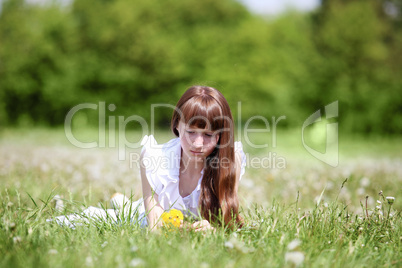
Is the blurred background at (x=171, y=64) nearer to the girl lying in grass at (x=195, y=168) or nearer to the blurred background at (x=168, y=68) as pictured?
the blurred background at (x=168, y=68)

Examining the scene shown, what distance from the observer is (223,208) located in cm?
248

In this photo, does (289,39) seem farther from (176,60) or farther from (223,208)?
(223,208)

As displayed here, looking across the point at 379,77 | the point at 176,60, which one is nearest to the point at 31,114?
the point at 176,60

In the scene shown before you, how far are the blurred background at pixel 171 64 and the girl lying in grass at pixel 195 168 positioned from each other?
11.9 m

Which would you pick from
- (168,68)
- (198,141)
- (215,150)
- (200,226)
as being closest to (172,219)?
(200,226)

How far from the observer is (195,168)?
2828mm

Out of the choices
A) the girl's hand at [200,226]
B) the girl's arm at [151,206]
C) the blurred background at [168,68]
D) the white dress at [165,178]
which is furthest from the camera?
the blurred background at [168,68]

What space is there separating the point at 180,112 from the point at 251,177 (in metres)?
2.76

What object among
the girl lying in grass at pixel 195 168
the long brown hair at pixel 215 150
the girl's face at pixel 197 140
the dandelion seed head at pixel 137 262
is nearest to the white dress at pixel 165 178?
the girl lying in grass at pixel 195 168

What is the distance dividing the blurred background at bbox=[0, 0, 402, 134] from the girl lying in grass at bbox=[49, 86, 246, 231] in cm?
1194

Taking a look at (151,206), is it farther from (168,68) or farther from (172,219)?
(168,68)

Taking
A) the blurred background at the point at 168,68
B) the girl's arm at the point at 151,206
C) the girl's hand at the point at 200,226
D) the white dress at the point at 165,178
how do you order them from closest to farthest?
the girl's hand at the point at 200,226
the girl's arm at the point at 151,206
the white dress at the point at 165,178
the blurred background at the point at 168,68

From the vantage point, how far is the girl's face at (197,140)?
Answer: 8.04 ft

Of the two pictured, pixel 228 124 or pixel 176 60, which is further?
pixel 176 60
